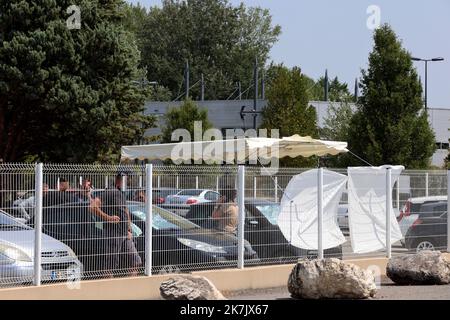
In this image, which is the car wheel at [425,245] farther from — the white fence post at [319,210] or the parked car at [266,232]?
the parked car at [266,232]

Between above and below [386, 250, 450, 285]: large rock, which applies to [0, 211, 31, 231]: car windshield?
above

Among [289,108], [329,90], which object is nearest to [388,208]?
[289,108]

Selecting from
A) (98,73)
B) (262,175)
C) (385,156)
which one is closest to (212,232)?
(262,175)

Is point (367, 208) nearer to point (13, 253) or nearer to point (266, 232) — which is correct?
point (266, 232)

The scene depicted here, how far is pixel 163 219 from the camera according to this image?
14.1 meters

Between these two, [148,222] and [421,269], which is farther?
[421,269]

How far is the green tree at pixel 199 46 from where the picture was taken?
90.6 meters

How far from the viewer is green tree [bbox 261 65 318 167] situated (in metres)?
50.2

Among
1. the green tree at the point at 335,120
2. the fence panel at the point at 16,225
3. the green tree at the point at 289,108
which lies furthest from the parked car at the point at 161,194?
the green tree at the point at 335,120

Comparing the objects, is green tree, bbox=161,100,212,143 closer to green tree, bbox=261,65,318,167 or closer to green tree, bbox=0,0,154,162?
green tree, bbox=261,65,318,167

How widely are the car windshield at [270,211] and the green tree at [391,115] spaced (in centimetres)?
2044

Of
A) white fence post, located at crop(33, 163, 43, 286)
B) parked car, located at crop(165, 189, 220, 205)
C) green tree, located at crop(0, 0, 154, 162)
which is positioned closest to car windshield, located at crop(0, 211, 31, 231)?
white fence post, located at crop(33, 163, 43, 286)

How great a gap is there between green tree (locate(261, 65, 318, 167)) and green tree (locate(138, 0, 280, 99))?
3706 centimetres

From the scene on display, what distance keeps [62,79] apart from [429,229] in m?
16.5
